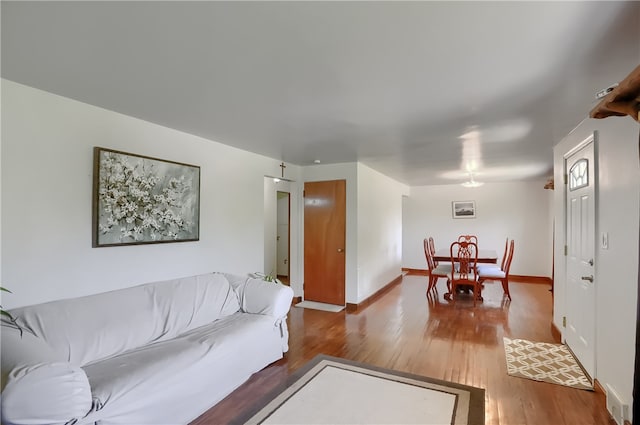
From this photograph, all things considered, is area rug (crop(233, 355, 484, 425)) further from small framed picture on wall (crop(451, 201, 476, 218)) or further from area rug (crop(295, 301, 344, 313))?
small framed picture on wall (crop(451, 201, 476, 218))

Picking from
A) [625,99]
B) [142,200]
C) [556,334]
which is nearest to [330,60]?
[625,99]

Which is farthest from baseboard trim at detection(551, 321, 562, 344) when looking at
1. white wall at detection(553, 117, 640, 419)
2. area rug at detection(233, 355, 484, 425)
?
area rug at detection(233, 355, 484, 425)

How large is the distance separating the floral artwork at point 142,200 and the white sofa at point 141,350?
0.47 metres

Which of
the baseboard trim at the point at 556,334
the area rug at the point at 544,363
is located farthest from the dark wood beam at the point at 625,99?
the baseboard trim at the point at 556,334

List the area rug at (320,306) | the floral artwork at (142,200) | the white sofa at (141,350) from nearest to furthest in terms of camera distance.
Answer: the white sofa at (141,350) < the floral artwork at (142,200) < the area rug at (320,306)

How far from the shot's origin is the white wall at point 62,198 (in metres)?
2.11

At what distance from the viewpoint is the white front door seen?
2699 millimetres

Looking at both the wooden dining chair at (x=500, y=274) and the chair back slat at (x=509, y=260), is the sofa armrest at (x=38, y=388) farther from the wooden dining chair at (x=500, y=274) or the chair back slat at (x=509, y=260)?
the chair back slat at (x=509, y=260)

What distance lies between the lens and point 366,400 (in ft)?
7.84

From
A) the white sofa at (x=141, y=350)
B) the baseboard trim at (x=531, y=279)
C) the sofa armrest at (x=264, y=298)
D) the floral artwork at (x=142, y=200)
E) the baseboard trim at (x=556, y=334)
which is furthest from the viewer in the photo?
the baseboard trim at (x=531, y=279)

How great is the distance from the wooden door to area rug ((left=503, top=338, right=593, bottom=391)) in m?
2.42

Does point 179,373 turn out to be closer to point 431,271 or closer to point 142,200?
point 142,200

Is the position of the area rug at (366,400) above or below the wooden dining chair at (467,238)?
below

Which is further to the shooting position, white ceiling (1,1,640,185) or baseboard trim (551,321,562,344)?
baseboard trim (551,321,562,344)
